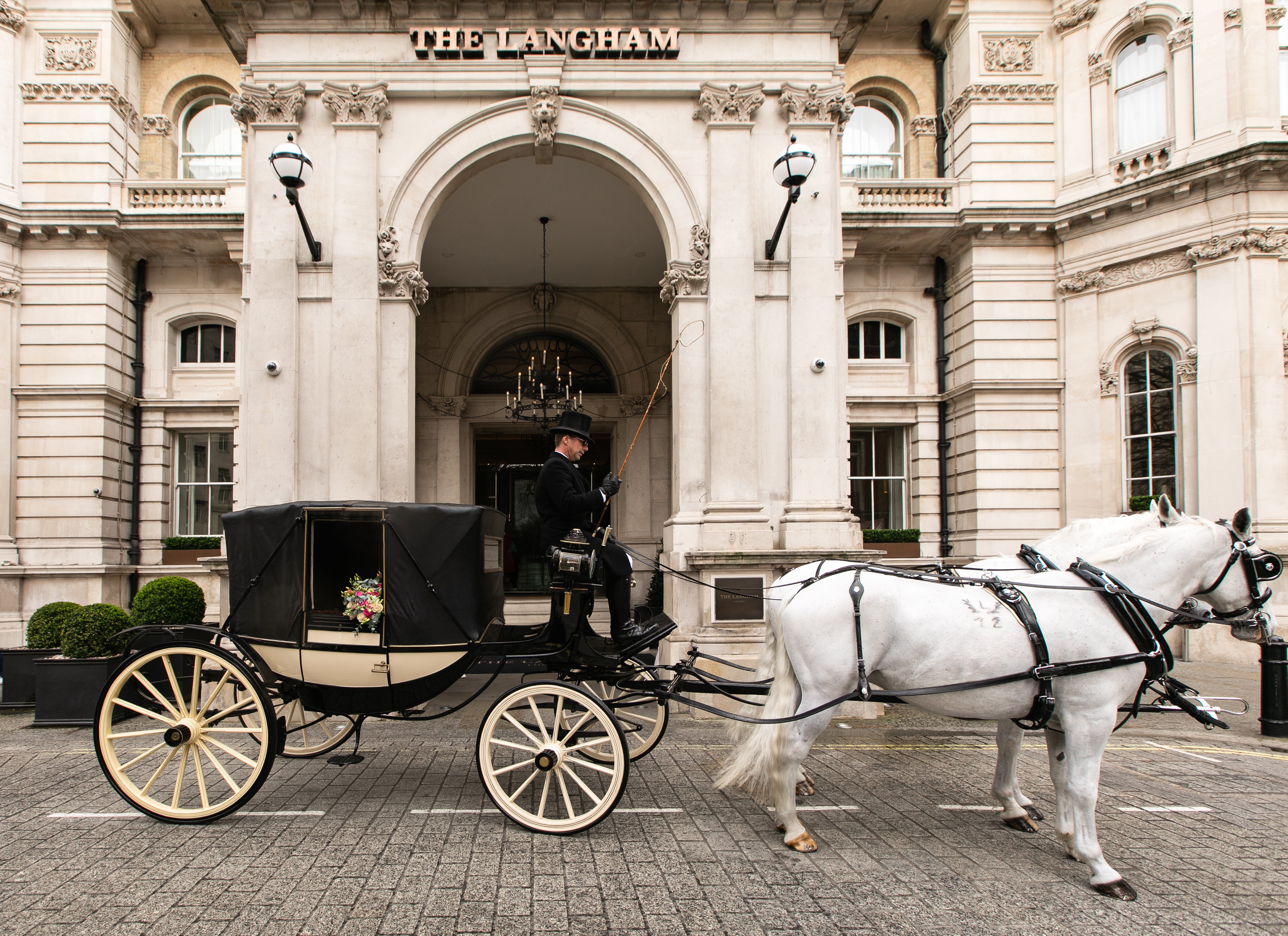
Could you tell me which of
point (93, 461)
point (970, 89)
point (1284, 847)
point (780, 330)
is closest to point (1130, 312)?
point (970, 89)

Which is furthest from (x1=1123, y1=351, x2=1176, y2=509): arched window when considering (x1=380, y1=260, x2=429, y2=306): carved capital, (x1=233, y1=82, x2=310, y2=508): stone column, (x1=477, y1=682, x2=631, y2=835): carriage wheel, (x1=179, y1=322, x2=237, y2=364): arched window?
(x1=179, y1=322, x2=237, y2=364): arched window

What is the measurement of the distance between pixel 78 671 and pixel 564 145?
8767 millimetres

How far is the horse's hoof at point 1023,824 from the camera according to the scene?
4.87 metres

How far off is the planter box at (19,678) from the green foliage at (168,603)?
950 millimetres

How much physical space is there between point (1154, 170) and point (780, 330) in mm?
9299

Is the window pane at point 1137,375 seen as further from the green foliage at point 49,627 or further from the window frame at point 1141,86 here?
the green foliage at point 49,627

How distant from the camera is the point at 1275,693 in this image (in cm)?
779

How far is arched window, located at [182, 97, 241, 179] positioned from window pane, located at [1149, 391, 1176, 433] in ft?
64.2

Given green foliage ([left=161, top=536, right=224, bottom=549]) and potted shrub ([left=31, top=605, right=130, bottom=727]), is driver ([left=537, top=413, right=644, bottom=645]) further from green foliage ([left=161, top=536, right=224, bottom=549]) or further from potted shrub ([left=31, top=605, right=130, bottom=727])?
green foliage ([left=161, top=536, right=224, bottom=549])

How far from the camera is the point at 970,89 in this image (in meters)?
14.9

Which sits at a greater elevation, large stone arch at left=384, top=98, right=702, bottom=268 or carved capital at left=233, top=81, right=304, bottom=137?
carved capital at left=233, top=81, right=304, bottom=137

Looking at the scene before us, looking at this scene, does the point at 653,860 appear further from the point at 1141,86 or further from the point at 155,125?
the point at 155,125

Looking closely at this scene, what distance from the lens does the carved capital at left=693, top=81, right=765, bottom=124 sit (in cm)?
974

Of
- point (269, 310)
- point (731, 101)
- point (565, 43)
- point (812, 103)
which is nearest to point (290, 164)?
point (269, 310)
